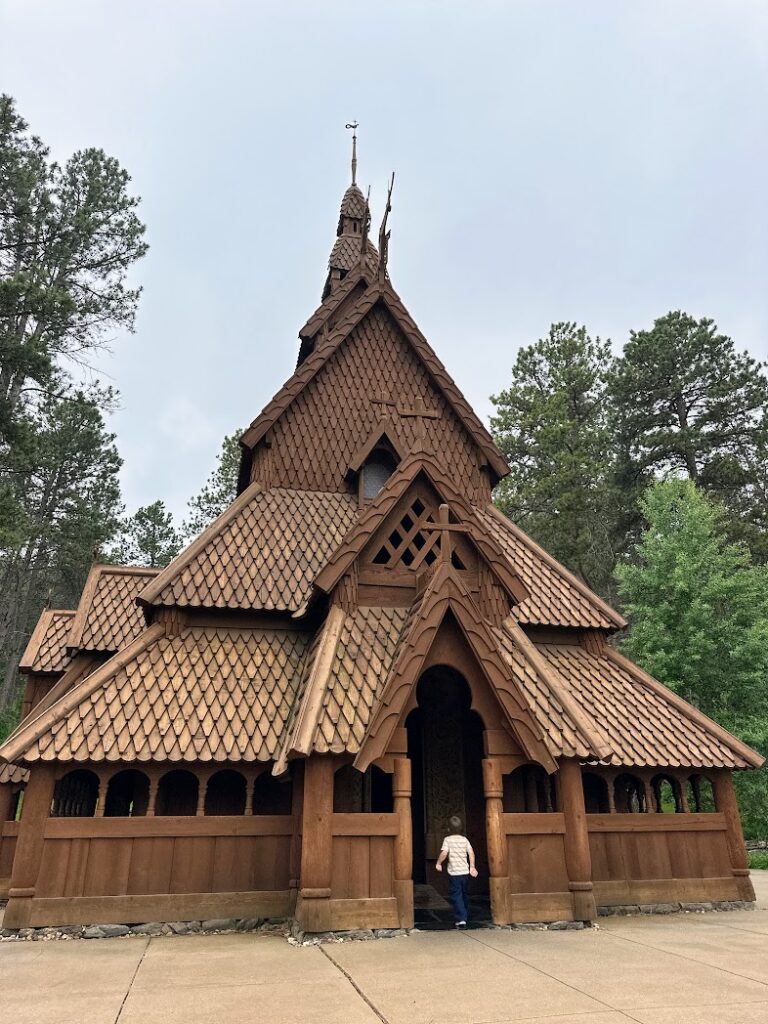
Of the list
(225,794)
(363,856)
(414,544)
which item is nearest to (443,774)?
(363,856)

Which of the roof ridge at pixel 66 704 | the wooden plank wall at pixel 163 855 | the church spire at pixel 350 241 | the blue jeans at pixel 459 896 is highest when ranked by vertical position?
the church spire at pixel 350 241

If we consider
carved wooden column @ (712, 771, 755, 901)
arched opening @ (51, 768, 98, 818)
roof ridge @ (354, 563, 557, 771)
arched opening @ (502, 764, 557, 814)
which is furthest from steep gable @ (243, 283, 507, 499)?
carved wooden column @ (712, 771, 755, 901)

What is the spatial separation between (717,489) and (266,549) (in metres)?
27.4

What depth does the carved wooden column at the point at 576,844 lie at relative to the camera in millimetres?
8086

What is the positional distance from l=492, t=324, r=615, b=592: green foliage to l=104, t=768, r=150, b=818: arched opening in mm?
23786

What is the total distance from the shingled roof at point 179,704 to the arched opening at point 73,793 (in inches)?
78.2

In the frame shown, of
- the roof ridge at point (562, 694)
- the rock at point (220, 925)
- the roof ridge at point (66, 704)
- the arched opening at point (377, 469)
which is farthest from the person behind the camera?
the arched opening at point (377, 469)

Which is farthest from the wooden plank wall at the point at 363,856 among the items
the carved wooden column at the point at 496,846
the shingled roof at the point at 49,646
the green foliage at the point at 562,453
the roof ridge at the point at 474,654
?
the green foliage at the point at 562,453

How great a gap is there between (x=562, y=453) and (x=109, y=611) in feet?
84.1

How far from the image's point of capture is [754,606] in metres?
21.2

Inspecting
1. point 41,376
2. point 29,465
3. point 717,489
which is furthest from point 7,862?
point 717,489

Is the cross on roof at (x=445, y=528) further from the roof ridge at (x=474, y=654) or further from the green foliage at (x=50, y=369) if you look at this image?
the green foliage at (x=50, y=369)

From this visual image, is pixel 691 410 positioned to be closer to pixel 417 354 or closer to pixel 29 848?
pixel 417 354

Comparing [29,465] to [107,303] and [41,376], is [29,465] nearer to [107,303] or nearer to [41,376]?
[41,376]
